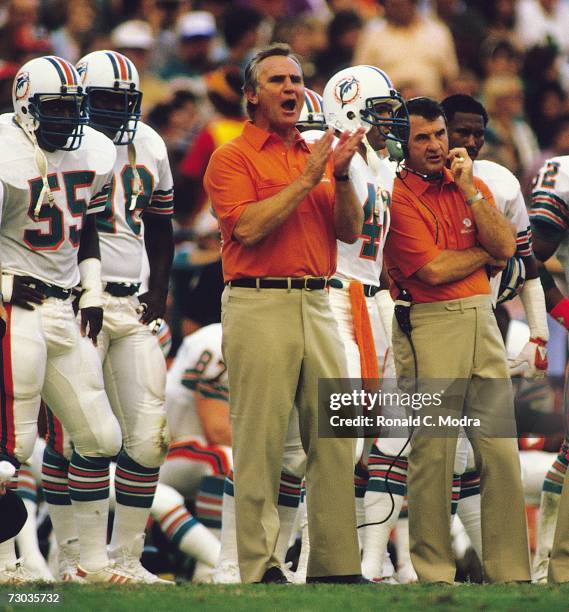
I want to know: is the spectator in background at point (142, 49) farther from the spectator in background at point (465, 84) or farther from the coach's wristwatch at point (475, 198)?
the coach's wristwatch at point (475, 198)

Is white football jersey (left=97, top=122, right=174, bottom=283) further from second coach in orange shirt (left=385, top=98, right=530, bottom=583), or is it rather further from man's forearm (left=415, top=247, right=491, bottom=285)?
man's forearm (left=415, top=247, right=491, bottom=285)

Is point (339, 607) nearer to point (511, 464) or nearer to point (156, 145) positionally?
point (511, 464)

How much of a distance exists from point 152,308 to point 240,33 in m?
5.64

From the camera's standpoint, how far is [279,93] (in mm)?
6883

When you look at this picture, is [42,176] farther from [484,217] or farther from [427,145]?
[484,217]

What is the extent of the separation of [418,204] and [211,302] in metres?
3.21

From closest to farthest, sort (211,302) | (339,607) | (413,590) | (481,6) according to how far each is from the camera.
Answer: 1. (339,607)
2. (413,590)
3. (211,302)
4. (481,6)

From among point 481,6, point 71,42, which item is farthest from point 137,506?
point 481,6

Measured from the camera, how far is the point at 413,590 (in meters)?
6.48

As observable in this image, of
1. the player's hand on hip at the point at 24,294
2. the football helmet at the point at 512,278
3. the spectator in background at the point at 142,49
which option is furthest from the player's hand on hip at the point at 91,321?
the spectator in background at the point at 142,49

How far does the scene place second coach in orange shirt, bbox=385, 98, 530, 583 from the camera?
7016 mm

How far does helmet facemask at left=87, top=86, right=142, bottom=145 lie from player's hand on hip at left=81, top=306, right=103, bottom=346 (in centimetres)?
94

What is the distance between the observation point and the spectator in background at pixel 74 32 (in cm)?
1361

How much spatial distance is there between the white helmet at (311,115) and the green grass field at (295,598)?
296cm
